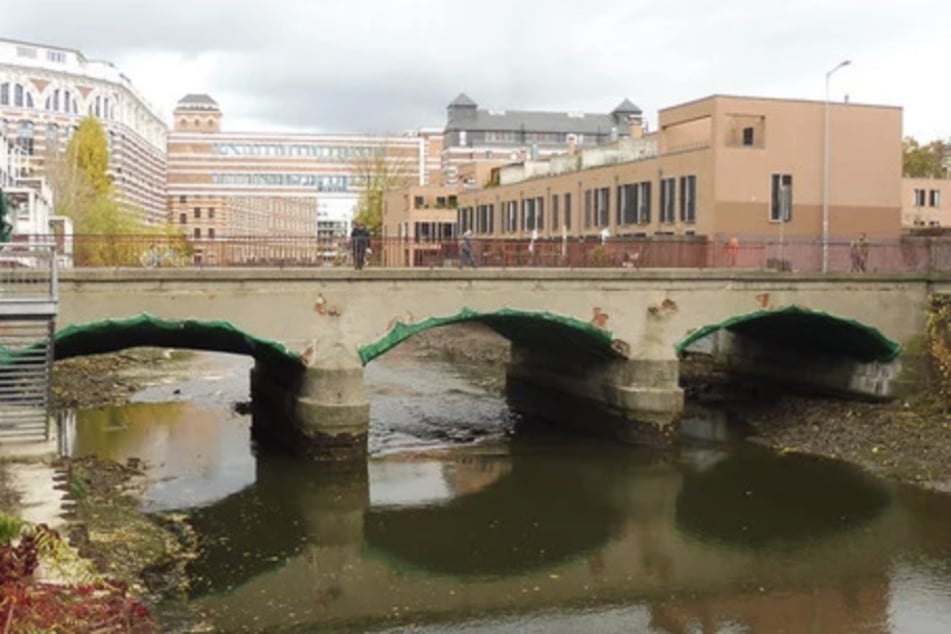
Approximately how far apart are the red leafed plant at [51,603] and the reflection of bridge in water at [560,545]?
11.5 ft

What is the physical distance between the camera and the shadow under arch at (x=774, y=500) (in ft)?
82.3

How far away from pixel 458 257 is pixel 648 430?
804cm

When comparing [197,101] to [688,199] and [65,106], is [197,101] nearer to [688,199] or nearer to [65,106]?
[65,106]

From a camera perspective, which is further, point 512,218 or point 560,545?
point 512,218

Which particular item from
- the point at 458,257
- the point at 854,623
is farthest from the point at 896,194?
the point at 854,623

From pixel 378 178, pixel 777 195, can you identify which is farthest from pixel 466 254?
pixel 378 178

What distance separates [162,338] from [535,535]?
15.3 meters

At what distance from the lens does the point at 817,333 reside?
1602 inches

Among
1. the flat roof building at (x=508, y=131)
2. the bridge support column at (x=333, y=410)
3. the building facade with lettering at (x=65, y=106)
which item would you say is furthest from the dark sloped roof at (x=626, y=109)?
the bridge support column at (x=333, y=410)

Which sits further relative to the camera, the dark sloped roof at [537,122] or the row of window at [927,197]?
the dark sloped roof at [537,122]

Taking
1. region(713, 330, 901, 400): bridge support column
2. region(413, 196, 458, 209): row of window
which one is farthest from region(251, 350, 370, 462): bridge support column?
region(413, 196, 458, 209): row of window

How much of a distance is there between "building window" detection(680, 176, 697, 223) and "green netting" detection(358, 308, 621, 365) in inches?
634

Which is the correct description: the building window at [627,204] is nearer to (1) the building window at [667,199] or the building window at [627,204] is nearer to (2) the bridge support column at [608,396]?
(1) the building window at [667,199]

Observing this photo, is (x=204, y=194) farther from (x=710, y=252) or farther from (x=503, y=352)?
(x=710, y=252)
